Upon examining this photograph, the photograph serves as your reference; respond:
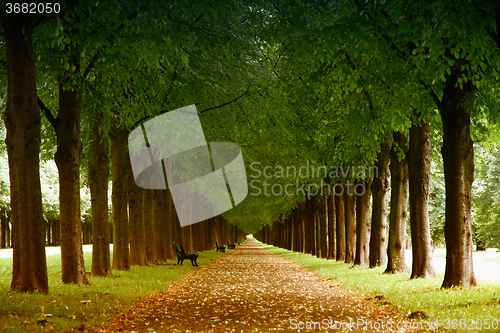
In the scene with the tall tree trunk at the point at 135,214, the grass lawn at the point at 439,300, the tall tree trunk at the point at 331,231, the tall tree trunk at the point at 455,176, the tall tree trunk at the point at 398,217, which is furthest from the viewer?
the tall tree trunk at the point at 331,231

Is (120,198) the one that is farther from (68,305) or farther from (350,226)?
(350,226)

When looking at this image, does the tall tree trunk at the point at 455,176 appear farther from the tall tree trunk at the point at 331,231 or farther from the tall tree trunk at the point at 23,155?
the tall tree trunk at the point at 331,231

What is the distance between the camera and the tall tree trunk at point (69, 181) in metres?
12.6

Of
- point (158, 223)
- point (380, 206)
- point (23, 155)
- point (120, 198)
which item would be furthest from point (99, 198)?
point (380, 206)

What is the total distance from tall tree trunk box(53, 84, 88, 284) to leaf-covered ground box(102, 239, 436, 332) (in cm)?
228

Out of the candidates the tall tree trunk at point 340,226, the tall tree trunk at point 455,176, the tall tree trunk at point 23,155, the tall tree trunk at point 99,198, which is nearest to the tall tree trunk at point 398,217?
the tall tree trunk at point 455,176

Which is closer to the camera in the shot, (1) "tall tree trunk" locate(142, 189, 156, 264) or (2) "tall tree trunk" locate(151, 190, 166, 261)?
(1) "tall tree trunk" locate(142, 189, 156, 264)

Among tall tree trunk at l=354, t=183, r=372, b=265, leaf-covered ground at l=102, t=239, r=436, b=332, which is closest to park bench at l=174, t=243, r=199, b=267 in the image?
tall tree trunk at l=354, t=183, r=372, b=265

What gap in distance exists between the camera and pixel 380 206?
19.6 m

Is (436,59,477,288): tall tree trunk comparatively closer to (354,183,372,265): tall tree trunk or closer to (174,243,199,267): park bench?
(354,183,372,265): tall tree trunk

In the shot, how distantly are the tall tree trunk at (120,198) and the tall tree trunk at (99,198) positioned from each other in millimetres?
1521

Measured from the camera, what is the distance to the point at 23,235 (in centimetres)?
1030

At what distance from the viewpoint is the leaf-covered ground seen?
27.3 feet

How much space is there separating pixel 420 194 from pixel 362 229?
25.3 ft
